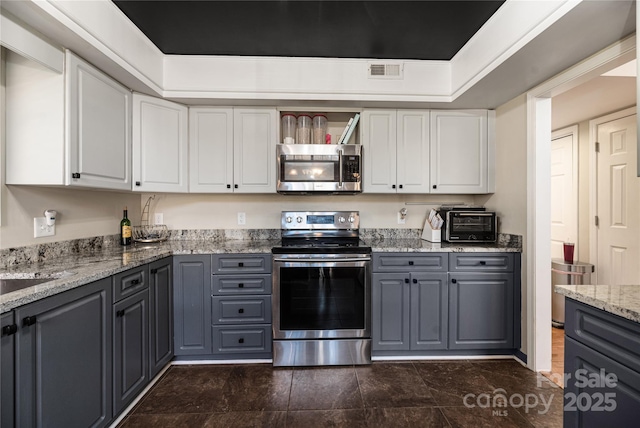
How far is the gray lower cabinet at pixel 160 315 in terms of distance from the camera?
188 centimetres

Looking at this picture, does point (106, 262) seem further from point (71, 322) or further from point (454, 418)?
point (454, 418)

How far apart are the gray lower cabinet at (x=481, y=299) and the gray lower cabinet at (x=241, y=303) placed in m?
1.44

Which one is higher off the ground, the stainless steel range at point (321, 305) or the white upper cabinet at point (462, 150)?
the white upper cabinet at point (462, 150)

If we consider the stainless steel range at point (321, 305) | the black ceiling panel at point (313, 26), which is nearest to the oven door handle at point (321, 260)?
the stainless steel range at point (321, 305)

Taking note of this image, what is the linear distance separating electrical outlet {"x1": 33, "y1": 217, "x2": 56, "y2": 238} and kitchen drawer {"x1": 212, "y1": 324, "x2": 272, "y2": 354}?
47.9 inches

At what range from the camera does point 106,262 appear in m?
1.63

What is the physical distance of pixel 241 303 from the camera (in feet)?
7.19

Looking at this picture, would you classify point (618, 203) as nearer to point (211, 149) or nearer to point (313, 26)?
point (313, 26)

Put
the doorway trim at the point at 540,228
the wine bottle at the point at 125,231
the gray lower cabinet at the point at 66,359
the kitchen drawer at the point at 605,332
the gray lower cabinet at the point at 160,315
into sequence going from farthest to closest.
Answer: the wine bottle at the point at 125,231 < the doorway trim at the point at 540,228 < the gray lower cabinet at the point at 160,315 < the gray lower cabinet at the point at 66,359 < the kitchen drawer at the point at 605,332

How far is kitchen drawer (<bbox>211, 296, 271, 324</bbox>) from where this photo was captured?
7.16 feet

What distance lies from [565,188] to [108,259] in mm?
4468

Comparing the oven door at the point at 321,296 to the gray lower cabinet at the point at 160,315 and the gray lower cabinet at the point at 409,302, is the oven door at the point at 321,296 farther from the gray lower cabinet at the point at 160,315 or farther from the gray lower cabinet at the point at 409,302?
the gray lower cabinet at the point at 160,315

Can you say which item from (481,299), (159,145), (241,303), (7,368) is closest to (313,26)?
(159,145)

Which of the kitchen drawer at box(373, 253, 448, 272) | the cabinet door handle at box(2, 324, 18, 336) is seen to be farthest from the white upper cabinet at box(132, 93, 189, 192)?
the kitchen drawer at box(373, 253, 448, 272)
